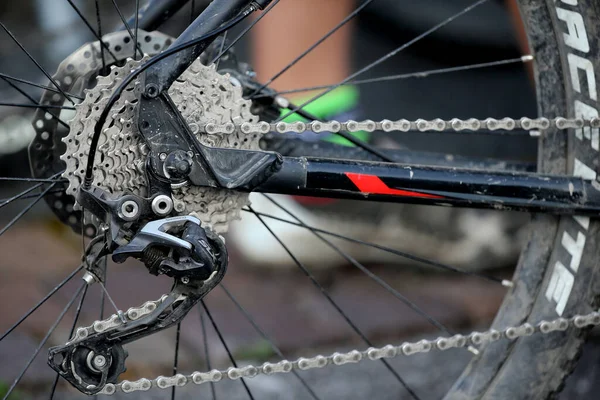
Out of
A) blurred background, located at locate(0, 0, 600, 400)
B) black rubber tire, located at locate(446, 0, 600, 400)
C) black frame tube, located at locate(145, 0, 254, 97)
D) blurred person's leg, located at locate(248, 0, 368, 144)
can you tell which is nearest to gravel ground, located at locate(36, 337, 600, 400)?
blurred background, located at locate(0, 0, 600, 400)

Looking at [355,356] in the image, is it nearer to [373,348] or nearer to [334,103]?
[373,348]

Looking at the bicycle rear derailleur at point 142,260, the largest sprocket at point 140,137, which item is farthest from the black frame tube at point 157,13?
the bicycle rear derailleur at point 142,260

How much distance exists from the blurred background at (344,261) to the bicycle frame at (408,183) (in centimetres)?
101

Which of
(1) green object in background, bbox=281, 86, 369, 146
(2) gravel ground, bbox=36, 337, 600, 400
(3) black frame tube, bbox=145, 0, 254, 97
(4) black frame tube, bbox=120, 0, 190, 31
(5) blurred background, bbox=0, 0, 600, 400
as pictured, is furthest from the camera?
(1) green object in background, bbox=281, 86, 369, 146

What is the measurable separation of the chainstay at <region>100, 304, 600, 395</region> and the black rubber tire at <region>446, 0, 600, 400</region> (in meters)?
A: 0.04

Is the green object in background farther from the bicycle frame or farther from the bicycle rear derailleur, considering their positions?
the bicycle rear derailleur

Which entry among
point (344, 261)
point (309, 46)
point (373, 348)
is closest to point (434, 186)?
point (373, 348)

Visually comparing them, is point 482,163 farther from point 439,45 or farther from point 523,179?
point 439,45

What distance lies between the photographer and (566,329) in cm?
172

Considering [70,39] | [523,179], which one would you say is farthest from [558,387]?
[70,39]

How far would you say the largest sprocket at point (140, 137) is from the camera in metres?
1.44

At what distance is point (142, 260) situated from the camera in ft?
4.67

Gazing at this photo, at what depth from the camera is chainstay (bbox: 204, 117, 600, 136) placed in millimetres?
1490

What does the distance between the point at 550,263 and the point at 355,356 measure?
474 mm
